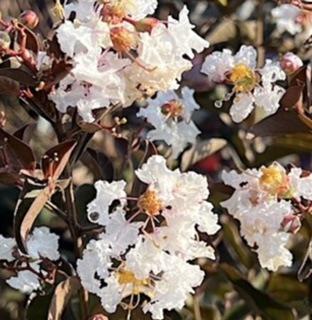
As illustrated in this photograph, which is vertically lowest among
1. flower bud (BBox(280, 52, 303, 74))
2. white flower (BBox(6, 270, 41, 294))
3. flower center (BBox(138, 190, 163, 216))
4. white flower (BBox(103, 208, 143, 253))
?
white flower (BBox(6, 270, 41, 294))

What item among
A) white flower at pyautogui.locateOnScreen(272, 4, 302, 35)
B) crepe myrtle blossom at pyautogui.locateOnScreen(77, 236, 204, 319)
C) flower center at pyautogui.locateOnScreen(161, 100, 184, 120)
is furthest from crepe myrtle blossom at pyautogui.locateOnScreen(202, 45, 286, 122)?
white flower at pyautogui.locateOnScreen(272, 4, 302, 35)

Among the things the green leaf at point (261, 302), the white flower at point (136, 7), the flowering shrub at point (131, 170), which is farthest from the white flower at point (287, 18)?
the white flower at point (136, 7)

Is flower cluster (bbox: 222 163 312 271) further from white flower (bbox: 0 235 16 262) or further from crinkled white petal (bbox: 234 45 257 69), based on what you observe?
white flower (bbox: 0 235 16 262)

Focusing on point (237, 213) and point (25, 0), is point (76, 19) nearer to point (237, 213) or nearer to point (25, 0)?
point (237, 213)

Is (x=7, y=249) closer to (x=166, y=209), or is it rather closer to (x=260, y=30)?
(x=166, y=209)

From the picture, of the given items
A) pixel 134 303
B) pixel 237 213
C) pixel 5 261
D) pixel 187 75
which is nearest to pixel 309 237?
pixel 237 213

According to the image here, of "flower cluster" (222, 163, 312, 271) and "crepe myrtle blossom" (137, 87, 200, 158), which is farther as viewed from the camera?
"crepe myrtle blossom" (137, 87, 200, 158)

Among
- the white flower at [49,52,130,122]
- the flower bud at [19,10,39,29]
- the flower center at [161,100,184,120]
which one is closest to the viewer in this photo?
the white flower at [49,52,130,122]
